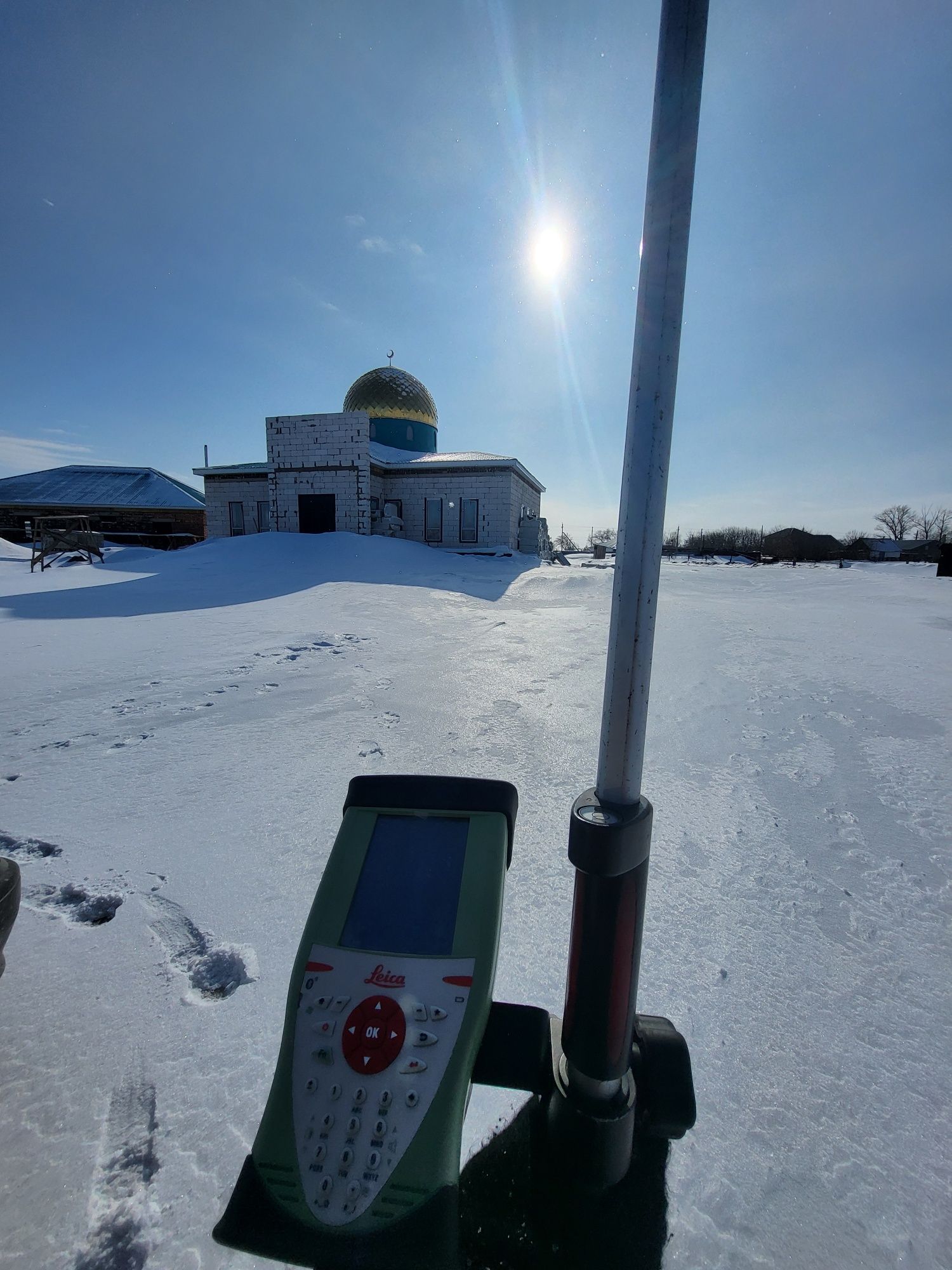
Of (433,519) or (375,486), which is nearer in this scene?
(375,486)

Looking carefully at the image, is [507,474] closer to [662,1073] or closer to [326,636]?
[326,636]

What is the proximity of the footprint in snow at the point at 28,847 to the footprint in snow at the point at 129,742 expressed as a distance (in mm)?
752

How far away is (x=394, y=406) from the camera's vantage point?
69.7 ft

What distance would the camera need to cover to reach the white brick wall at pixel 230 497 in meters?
18.8

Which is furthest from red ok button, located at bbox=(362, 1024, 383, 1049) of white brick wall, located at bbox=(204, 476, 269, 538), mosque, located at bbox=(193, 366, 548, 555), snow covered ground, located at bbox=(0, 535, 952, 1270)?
white brick wall, located at bbox=(204, 476, 269, 538)

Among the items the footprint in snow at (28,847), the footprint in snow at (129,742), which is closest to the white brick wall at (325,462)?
the footprint in snow at (129,742)

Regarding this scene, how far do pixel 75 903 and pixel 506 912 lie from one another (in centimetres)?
147

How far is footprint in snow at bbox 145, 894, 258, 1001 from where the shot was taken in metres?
1.44

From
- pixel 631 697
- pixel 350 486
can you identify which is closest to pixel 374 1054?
pixel 631 697

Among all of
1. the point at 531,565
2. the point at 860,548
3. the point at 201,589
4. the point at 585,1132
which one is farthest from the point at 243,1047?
the point at 860,548

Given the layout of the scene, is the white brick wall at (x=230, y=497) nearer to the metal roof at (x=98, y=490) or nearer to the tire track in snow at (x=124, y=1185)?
the metal roof at (x=98, y=490)

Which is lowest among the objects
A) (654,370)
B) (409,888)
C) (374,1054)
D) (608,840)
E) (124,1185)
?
(124,1185)

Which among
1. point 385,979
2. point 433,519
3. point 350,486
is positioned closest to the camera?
point 385,979

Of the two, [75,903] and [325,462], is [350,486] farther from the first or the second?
[75,903]
